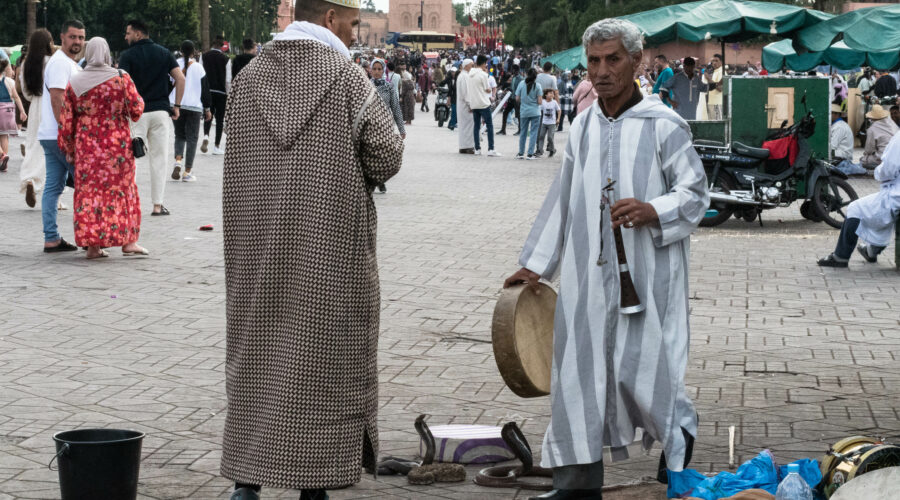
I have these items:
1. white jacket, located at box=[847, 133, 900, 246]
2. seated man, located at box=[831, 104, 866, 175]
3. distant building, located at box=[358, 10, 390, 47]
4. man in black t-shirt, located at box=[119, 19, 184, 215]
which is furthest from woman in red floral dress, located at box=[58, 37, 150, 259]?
distant building, located at box=[358, 10, 390, 47]

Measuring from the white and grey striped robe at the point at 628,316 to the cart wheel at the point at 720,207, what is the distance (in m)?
9.41

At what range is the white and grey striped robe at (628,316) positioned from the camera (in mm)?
4191

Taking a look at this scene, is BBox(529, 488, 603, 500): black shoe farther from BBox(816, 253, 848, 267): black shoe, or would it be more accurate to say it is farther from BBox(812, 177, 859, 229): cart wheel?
BBox(812, 177, 859, 229): cart wheel

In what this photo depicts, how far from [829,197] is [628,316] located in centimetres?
990

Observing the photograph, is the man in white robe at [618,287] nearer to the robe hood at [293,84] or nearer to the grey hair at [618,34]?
the grey hair at [618,34]

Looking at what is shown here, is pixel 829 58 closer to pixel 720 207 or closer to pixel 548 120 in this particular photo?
pixel 548 120

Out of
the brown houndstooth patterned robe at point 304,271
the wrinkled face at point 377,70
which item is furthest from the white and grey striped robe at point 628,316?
the wrinkled face at point 377,70

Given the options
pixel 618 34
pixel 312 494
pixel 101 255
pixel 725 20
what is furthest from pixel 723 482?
pixel 725 20

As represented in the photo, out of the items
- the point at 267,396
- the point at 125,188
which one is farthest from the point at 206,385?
the point at 125,188

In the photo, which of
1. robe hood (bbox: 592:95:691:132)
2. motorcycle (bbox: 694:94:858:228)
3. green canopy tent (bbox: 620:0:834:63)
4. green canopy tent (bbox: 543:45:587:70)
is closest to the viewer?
robe hood (bbox: 592:95:691:132)

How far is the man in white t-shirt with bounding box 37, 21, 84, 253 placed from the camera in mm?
10461

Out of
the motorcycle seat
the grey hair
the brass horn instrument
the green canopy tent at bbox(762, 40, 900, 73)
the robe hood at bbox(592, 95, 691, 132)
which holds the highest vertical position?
the green canopy tent at bbox(762, 40, 900, 73)

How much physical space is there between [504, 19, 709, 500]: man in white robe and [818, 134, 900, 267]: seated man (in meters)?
6.37

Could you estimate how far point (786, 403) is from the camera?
19.5 feet
